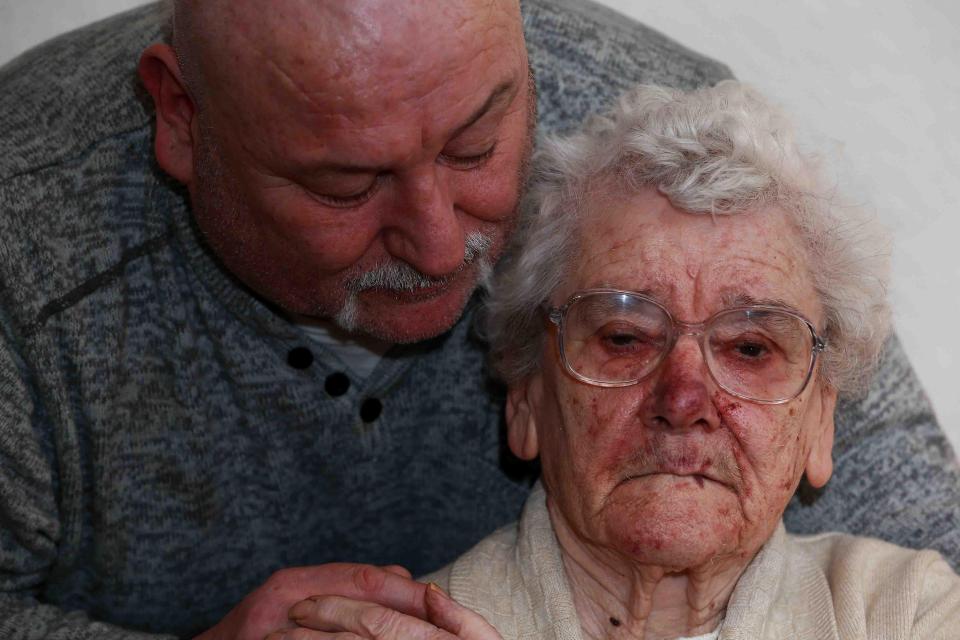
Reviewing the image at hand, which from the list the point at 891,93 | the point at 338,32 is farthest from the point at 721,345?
the point at 891,93

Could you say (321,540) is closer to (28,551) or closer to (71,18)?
(28,551)

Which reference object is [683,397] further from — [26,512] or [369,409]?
[26,512]

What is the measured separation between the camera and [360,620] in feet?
5.96

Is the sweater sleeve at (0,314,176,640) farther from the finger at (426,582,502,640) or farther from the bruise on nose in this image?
the bruise on nose

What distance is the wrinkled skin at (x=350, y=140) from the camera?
1.72m

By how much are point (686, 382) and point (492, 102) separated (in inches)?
20.8

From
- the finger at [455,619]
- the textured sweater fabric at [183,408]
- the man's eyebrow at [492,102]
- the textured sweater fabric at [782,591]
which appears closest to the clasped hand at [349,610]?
the finger at [455,619]

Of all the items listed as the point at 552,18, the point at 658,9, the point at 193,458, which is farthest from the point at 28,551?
the point at 658,9

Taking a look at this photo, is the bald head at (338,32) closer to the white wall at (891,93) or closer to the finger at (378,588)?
the finger at (378,588)

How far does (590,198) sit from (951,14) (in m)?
1.85

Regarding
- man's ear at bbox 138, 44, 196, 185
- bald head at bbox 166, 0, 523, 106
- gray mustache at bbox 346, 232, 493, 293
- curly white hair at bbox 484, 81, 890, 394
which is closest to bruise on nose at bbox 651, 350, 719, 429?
curly white hair at bbox 484, 81, 890, 394

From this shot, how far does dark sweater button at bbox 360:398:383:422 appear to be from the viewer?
2.39m

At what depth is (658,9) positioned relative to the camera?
11.1 feet

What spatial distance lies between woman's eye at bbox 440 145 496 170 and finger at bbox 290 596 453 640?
70 centimetres
